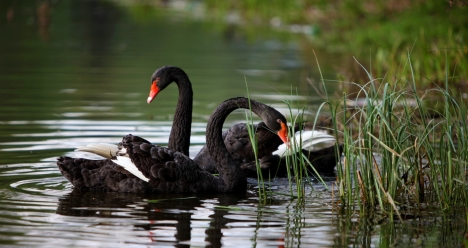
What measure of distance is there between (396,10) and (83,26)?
9616mm

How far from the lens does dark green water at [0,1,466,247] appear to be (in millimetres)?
4965

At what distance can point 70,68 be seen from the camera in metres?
15.4

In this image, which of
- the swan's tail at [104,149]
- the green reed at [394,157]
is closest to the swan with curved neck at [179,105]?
the swan's tail at [104,149]

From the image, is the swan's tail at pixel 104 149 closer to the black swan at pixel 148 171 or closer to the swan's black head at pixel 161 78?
the black swan at pixel 148 171

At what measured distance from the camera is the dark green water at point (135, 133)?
195 inches

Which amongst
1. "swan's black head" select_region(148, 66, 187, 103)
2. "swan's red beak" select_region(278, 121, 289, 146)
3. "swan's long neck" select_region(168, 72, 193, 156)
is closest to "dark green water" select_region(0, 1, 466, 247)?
"swan's red beak" select_region(278, 121, 289, 146)

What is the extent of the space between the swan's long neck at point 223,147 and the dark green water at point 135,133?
17 centimetres

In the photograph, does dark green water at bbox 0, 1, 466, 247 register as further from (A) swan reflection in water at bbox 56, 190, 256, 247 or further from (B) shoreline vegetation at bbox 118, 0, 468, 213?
(B) shoreline vegetation at bbox 118, 0, 468, 213

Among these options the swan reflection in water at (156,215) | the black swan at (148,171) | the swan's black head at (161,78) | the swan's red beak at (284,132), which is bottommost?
the swan reflection in water at (156,215)

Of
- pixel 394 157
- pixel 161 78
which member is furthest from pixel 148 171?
pixel 394 157

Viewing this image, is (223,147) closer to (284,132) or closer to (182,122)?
(284,132)

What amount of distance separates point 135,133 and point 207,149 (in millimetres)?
1814

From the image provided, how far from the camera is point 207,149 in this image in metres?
7.41

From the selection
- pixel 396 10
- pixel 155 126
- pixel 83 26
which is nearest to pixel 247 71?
pixel 155 126
